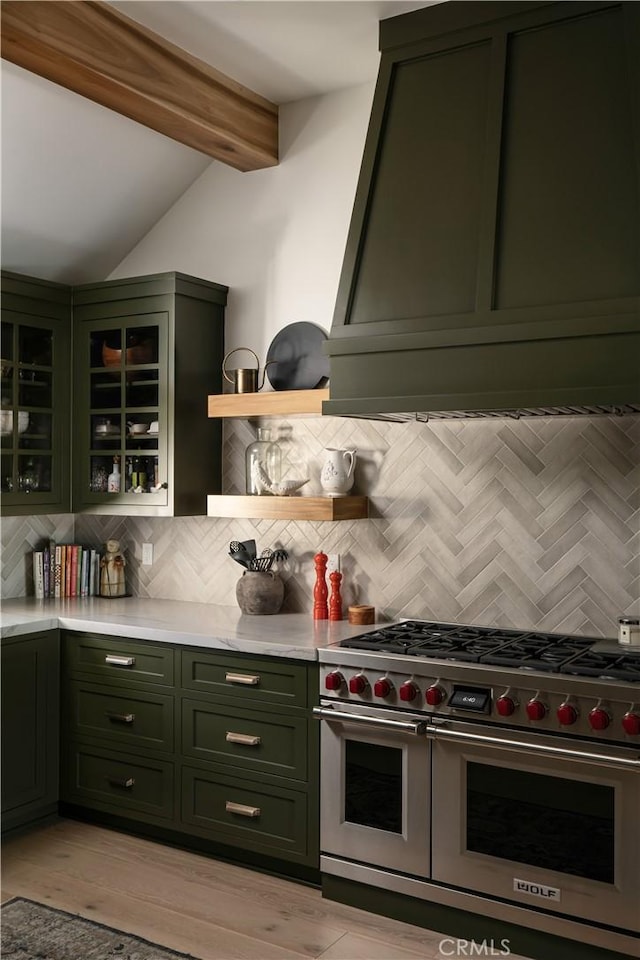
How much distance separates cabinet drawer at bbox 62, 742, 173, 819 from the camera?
3.51m

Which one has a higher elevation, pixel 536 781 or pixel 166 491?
pixel 166 491

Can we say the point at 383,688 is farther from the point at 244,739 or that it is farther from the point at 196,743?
the point at 196,743

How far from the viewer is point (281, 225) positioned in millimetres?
3969

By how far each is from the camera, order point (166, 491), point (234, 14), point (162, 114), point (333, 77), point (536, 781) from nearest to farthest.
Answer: point (536, 781), point (234, 14), point (162, 114), point (333, 77), point (166, 491)

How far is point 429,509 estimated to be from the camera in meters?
3.56

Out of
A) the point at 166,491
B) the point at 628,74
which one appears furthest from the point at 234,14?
the point at 166,491

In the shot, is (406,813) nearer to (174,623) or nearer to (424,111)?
(174,623)

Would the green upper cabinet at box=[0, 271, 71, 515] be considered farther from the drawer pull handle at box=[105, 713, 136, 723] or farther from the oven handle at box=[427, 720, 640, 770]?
the oven handle at box=[427, 720, 640, 770]

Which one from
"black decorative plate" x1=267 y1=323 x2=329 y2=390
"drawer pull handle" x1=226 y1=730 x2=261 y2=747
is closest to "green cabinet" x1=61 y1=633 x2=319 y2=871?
"drawer pull handle" x1=226 y1=730 x2=261 y2=747

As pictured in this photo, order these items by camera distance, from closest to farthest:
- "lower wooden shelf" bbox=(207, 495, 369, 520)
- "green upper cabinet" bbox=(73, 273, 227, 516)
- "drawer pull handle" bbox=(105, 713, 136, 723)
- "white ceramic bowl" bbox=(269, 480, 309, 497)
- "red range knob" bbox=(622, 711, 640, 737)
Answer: "red range knob" bbox=(622, 711, 640, 737), "lower wooden shelf" bbox=(207, 495, 369, 520), "drawer pull handle" bbox=(105, 713, 136, 723), "white ceramic bowl" bbox=(269, 480, 309, 497), "green upper cabinet" bbox=(73, 273, 227, 516)

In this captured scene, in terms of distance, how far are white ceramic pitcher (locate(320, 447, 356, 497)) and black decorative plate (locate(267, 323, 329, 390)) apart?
0.36 meters

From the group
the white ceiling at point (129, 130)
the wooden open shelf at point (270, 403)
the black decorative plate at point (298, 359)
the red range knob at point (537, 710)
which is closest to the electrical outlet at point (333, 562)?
the wooden open shelf at point (270, 403)

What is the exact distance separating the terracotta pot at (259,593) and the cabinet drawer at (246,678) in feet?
1.42

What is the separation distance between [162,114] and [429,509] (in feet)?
6.03
